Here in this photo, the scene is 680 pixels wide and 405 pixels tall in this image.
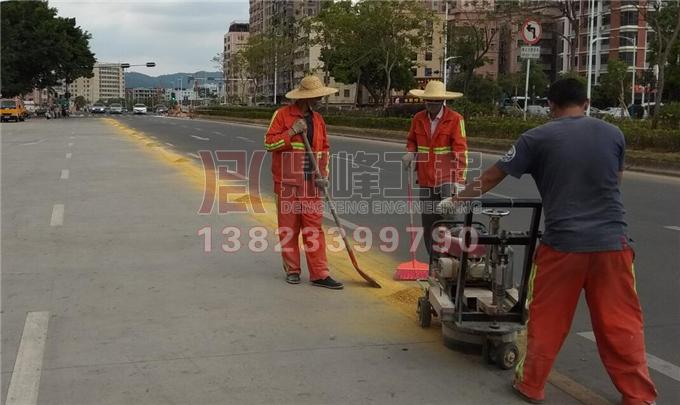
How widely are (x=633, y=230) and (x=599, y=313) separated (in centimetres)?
572

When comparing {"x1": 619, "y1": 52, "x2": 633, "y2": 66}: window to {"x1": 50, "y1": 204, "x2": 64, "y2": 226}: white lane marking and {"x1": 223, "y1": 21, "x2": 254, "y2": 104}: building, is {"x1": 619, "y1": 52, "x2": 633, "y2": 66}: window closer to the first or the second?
{"x1": 223, "y1": 21, "x2": 254, "y2": 104}: building

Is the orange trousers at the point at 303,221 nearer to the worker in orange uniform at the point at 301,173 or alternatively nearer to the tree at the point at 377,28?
the worker in orange uniform at the point at 301,173

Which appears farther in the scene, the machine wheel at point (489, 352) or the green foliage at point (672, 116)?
the green foliage at point (672, 116)

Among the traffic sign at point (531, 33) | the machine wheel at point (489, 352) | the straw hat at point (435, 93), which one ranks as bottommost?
the machine wheel at point (489, 352)

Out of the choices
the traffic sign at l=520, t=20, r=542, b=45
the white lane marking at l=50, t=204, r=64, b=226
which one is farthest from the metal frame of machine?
the traffic sign at l=520, t=20, r=542, b=45

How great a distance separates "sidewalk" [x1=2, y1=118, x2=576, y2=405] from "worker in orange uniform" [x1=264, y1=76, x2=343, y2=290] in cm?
28

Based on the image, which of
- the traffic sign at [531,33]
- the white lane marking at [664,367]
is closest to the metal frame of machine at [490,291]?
the white lane marking at [664,367]

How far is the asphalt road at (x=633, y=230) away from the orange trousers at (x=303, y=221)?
103 cm

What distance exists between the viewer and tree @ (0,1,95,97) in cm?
5947

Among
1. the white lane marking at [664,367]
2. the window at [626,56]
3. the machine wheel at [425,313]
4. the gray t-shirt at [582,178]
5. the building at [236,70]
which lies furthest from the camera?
the window at [626,56]

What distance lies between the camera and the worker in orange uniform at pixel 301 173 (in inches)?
226

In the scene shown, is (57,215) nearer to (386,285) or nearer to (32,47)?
(386,285)

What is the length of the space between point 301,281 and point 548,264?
2.94 metres

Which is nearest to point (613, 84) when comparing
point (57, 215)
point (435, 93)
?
point (57, 215)
